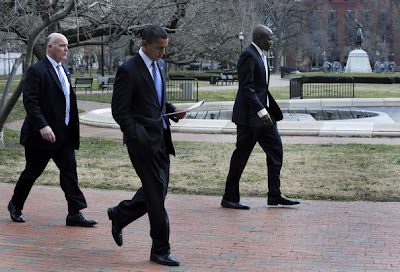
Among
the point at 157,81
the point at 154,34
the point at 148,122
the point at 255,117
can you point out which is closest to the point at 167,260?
the point at 148,122

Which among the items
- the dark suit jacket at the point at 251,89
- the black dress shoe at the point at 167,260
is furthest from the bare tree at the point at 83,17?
the black dress shoe at the point at 167,260

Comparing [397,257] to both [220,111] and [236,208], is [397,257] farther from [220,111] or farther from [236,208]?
[220,111]

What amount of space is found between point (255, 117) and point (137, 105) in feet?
6.85

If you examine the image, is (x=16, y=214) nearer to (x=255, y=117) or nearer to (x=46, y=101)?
(x=46, y=101)

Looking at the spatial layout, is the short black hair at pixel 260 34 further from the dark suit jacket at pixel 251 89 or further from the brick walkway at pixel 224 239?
the brick walkway at pixel 224 239

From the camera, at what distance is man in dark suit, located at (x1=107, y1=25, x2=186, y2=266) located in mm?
5086

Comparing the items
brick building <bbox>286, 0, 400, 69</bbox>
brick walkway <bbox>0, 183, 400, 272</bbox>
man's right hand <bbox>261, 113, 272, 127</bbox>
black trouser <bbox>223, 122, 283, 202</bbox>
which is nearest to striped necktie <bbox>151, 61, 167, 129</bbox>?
brick walkway <bbox>0, 183, 400, 272</bbox>

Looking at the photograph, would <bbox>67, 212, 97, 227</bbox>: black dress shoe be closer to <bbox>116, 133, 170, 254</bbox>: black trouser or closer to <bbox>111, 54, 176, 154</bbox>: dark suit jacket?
<bbox>116, 133, 170, 254</bbox>: black trouser

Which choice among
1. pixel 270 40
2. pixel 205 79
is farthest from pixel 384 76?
pixel 270 40

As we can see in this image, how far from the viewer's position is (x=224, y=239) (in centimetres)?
589

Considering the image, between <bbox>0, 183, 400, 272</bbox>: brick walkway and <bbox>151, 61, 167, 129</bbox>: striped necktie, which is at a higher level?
<bbox>151, 61, 167, 129</bbox>: striped necktie

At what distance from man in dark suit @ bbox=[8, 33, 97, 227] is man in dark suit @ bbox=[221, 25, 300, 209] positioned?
1.72 meters

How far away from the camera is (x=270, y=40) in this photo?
7.07m

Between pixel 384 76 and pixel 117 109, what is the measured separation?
39.2 m
